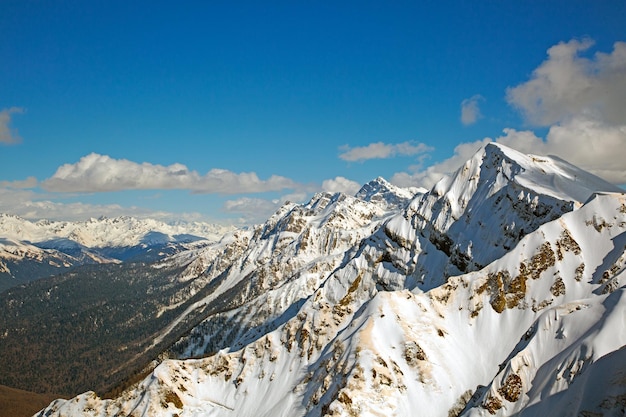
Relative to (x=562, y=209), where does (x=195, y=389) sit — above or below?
below

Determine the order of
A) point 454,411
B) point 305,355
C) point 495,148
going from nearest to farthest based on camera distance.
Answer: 1. point 454,411
2. point 305,355
3. point 495,148

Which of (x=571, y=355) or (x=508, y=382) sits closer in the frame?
(x=571, y=355)

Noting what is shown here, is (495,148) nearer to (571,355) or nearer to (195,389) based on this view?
(571,355)

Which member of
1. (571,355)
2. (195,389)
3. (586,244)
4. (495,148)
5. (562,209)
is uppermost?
(495,148)

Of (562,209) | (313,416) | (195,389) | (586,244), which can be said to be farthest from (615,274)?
(195,389)

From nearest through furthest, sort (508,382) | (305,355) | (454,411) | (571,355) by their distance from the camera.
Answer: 1. (571,355)
2. (508,382)
3. (454,411)
4. (305,355)

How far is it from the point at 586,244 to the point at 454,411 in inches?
2332

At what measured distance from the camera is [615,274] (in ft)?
354

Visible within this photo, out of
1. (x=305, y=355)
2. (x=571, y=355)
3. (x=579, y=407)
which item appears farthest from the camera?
(x=305, y=355)

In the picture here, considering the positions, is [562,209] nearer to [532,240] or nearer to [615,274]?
[532,240]

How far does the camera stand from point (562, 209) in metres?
139

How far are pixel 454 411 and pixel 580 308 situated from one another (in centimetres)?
3941

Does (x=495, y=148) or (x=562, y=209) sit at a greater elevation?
(x=495, y=148)

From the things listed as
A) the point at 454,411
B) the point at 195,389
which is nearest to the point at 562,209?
the point at 454,411
